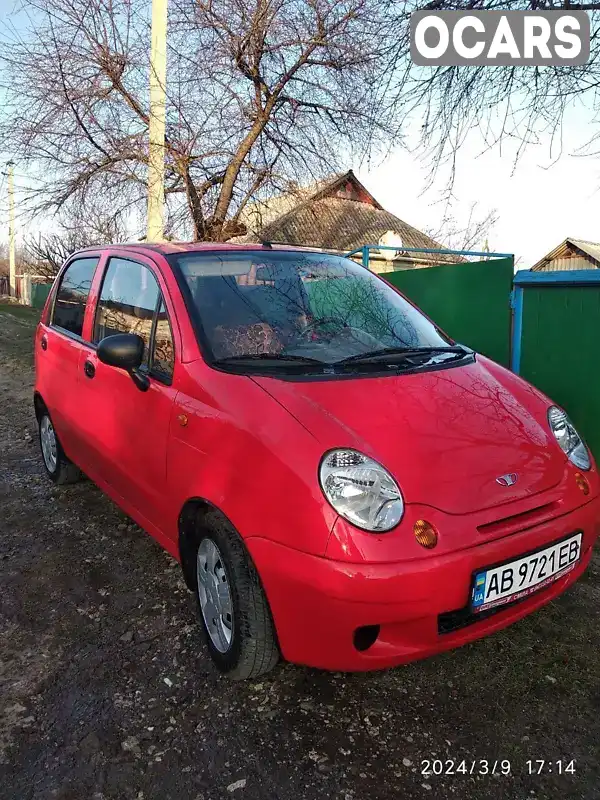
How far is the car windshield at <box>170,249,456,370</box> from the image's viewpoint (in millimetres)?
2645

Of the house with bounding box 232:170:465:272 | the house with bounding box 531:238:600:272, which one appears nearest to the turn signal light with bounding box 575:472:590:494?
the house with bounding box 232:170:465:272

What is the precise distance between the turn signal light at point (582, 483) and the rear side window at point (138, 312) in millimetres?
1757

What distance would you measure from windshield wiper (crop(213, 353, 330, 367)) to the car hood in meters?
0.20

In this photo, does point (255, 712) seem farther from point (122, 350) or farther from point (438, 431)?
point (122, 350)

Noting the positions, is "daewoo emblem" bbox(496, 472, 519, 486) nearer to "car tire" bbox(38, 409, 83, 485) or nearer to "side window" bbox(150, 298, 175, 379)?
"side window" bbox(150, 298, 175, 379)

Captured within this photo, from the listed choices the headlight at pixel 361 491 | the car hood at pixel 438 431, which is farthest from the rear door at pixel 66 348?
the headlight at pixel 361 491

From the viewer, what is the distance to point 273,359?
2559 mm

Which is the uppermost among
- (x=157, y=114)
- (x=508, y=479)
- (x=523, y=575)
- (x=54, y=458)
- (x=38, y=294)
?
(x=157, y=114)

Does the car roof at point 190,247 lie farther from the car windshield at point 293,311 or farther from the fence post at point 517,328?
the fence post at point 517,328

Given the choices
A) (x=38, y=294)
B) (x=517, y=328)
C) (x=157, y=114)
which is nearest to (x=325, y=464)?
(x=517, y=328)

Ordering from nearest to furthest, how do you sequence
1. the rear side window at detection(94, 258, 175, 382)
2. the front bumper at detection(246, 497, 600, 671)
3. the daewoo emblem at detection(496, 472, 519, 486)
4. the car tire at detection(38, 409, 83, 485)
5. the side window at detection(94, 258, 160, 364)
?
the front bumper at detection(246, 497, 600, 671), the daewoo emblem at detection(496, 472, 519, 486), the rear side window at detection(94, 258, 175, 382), the side window at detection(94, 258, 160, 364), the car tire at detection(38, 409, 83, 485)

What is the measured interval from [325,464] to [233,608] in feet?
2.22

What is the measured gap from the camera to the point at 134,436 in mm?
2922

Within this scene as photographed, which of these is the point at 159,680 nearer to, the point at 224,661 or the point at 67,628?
the point at 224,661
